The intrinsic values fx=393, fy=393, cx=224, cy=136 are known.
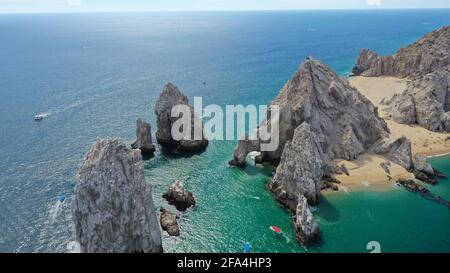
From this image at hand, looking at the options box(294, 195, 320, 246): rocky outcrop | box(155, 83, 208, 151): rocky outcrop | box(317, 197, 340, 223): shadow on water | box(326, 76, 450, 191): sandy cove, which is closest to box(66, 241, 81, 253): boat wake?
box(294, 195, 320, 246): rocky outcrop

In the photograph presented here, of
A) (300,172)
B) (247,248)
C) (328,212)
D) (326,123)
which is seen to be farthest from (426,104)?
(247,248)

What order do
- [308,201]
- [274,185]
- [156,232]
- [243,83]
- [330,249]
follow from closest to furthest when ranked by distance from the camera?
[156,232], [330,249], [308,201], [274,185], [243,83]

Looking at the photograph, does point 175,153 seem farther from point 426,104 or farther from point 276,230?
point 426,104

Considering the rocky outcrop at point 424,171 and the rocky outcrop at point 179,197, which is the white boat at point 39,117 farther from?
the rocky outcrop at point 424,171

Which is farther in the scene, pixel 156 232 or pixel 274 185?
pixel 274 185

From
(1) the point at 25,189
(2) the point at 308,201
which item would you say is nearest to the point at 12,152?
(1) the point at 25,189

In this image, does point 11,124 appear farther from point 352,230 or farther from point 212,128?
point 352,230
